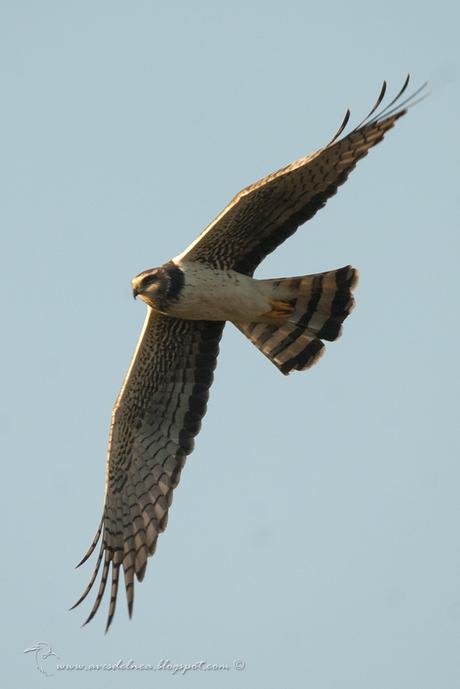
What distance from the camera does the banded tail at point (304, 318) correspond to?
1284 centimetres

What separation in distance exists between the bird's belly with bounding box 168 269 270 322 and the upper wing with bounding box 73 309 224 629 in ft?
1.90

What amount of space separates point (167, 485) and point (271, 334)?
174 cm

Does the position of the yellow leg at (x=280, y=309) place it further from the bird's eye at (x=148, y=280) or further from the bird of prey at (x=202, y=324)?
the bird's eye at (x=148, y=280)

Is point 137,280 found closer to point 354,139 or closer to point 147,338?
point 147,338

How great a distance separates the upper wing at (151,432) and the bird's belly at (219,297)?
58 centimetres

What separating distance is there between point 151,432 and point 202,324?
115cm

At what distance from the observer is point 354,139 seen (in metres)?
11.9

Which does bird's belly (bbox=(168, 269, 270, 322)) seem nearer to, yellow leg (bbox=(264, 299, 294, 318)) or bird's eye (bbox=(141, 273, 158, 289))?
yellow leg (bbox=(264, 299, 294, 318))

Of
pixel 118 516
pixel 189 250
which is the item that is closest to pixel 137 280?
pixel 189 250

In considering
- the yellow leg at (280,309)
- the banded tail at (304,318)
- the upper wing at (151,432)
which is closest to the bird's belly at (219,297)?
the yellow leg at (280,309)

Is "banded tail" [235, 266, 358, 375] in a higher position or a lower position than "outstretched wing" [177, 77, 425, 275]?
lower

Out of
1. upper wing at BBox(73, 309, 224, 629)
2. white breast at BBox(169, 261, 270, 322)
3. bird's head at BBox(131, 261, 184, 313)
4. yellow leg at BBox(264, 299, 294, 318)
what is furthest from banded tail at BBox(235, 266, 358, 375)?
bird's head at BBox(131, 261, 184, 313)

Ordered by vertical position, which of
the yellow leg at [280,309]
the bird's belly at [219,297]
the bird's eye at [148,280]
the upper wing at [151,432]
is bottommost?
the upper wing at [151,432]

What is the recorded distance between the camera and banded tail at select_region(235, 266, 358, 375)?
12.8 meters
